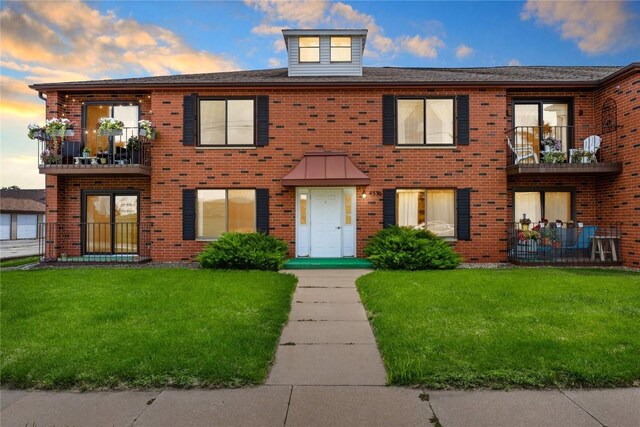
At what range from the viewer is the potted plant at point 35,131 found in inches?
502

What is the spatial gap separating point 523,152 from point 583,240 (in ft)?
11.4

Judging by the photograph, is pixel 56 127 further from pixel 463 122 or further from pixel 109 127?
pixel 463 122

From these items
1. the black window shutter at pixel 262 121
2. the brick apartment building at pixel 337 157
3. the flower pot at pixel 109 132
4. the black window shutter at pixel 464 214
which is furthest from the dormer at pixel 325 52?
the flower pot at pixel 109 132

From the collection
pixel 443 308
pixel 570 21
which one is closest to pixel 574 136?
pixel 570 21

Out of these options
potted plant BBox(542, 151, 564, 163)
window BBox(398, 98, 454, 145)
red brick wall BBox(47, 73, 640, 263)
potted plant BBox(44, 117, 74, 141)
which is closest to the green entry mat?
red brick wall BBox(47, 73, 640, 263)

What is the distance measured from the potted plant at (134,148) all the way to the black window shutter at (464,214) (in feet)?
36.3

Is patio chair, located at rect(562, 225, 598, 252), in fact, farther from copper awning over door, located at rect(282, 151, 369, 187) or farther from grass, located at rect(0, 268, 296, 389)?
grass, located at rect(0, 268, 296, 389)

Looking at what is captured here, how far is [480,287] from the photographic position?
8.35 meters

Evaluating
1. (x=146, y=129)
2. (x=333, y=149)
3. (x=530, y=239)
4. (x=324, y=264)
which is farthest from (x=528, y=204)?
(x=146, y=129)

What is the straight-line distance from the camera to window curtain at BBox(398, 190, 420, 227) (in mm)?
13773

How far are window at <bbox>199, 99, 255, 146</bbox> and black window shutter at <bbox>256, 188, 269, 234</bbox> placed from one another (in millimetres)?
1871

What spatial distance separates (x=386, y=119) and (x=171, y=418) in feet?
38.9

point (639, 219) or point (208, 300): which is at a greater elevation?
point (639, 219)

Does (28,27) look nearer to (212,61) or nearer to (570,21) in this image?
(212,61)
